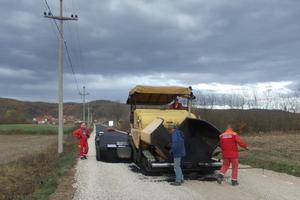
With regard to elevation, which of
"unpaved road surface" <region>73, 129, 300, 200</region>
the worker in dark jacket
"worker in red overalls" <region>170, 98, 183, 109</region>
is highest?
"worker in red overalls" <region>170, 98, 183, 109</region>

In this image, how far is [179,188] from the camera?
13367 mm

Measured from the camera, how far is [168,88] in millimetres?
19125

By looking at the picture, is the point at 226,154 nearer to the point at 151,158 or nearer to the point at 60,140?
the point at 151,158

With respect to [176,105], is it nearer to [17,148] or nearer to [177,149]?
[177,149]

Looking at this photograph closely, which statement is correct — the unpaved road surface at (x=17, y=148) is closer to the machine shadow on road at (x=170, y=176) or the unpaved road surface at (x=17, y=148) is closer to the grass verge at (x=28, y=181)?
the grass verge at (x=28, y=181)

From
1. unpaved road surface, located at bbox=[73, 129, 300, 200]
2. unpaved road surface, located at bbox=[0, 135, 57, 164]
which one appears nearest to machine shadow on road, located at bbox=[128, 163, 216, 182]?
unpaved road surface, located at bbox=[73, 129, 300, 200]

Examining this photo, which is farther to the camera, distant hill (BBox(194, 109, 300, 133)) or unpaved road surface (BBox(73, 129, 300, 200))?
distant hill (BBox(194, 109, 300, 133))

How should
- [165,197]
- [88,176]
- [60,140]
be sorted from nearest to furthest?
1. [165,197]
2. [88,176]
3. [60,140]

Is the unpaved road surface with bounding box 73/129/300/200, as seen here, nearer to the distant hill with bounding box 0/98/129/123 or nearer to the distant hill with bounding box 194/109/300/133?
the distant hill with bounding box 194/109/300/133

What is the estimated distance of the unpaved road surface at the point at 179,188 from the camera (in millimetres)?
11945

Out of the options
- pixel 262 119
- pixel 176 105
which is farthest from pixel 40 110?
pixel 176 105

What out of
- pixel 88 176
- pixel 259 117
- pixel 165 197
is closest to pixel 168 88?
pixel 88 176

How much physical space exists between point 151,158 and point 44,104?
185 m

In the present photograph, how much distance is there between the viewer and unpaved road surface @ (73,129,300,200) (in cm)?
1195
